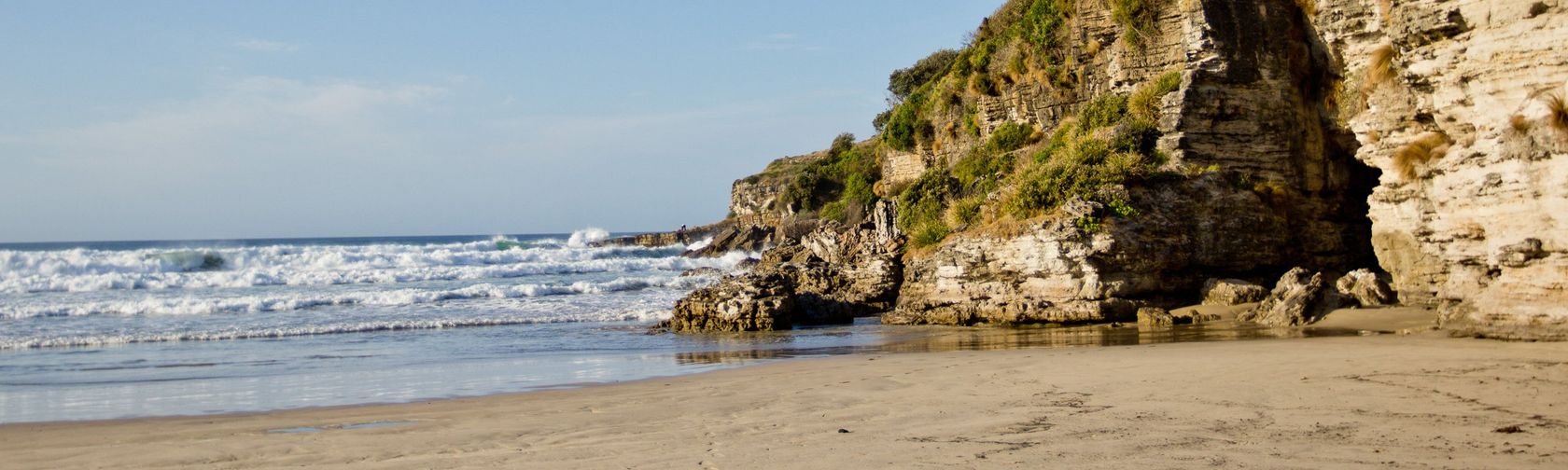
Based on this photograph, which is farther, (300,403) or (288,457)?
(300,403)

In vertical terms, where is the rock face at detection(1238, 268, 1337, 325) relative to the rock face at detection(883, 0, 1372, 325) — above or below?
below

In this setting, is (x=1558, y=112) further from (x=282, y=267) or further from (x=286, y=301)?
(x=282, y=267)

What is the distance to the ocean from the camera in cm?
1149

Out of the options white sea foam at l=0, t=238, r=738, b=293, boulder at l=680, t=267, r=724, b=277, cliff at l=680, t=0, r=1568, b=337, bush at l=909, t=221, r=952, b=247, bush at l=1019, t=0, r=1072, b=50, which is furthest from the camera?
boulder at l=680, t=267, r=724, b=277

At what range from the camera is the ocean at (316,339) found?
11.5 meters

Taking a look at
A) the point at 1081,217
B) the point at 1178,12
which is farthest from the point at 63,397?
the point at 1178,12

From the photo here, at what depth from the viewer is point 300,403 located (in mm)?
10312

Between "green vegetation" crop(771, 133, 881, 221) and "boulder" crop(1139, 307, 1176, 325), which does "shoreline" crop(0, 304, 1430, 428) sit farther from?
"green vegetation" crop(771, 133, 881, 221)

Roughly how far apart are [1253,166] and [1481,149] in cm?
656

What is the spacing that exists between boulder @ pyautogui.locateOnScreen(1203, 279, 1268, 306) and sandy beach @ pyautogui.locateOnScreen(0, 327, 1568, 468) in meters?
4.46

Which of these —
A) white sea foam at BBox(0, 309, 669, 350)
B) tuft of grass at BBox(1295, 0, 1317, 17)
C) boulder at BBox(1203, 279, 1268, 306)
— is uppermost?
tuft of grass at BBox(1295, 0, 1317, 17)

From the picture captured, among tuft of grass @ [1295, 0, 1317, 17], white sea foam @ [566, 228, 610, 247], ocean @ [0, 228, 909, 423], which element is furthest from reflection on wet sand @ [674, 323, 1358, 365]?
white sea foam @ [566, 228, 610, 247]

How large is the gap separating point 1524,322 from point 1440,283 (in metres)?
2.97

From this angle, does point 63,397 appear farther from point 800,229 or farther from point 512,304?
point 800,229
